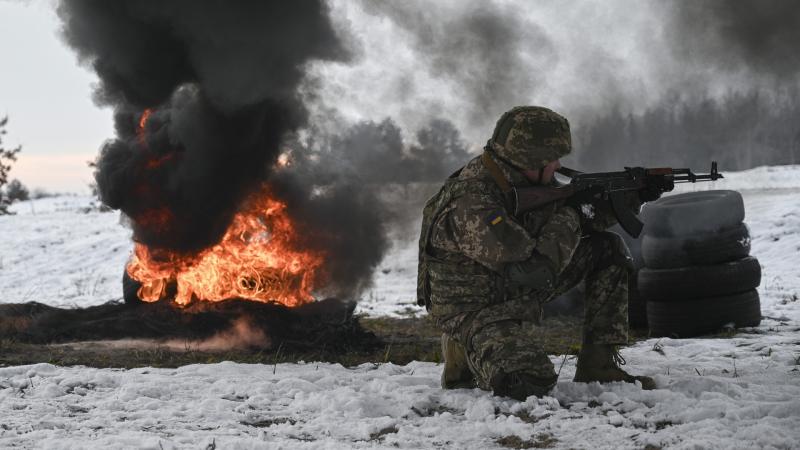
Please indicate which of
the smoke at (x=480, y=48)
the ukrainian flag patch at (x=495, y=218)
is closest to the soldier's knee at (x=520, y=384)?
the ukrainian flag patch at (x=495, y=218)

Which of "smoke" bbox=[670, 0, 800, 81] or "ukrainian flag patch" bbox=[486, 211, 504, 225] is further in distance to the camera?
"smoke" bbox=[670, 0, 800, 81]

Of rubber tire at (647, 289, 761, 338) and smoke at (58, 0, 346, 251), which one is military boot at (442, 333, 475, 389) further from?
smoke at (58, 0, 346, 251)

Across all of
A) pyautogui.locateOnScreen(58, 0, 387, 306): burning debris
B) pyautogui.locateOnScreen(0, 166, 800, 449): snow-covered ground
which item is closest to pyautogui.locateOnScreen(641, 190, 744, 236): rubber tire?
pyautogui.locateOnScreen(0, 166, 800, 449): snow-covered ground

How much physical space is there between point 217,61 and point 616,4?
15.7 feet

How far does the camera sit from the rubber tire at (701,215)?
20.2 ft

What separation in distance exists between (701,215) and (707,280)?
0.54m

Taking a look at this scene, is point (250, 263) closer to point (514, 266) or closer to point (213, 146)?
point (213, 146)

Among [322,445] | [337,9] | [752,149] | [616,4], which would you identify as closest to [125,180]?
[337,9]

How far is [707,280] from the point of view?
238 inches

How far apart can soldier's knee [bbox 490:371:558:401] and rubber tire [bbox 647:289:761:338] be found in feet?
8.52

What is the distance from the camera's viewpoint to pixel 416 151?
33.9 feet

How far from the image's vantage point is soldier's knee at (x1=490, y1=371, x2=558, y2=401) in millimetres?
3902

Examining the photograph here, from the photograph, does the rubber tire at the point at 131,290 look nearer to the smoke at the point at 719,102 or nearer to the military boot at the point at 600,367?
the military boot at the point at 600,367

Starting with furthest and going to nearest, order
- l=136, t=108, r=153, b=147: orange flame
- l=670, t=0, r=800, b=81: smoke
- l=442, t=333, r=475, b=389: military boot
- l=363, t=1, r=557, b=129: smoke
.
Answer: l=363, t=1, r=557, b=129: smoke < l=136, t=108, r=153, b=147: orange flame < l=670, t=0, r=800, b=81: smoke < l=442, t=333, r=475, b=389: military boot
